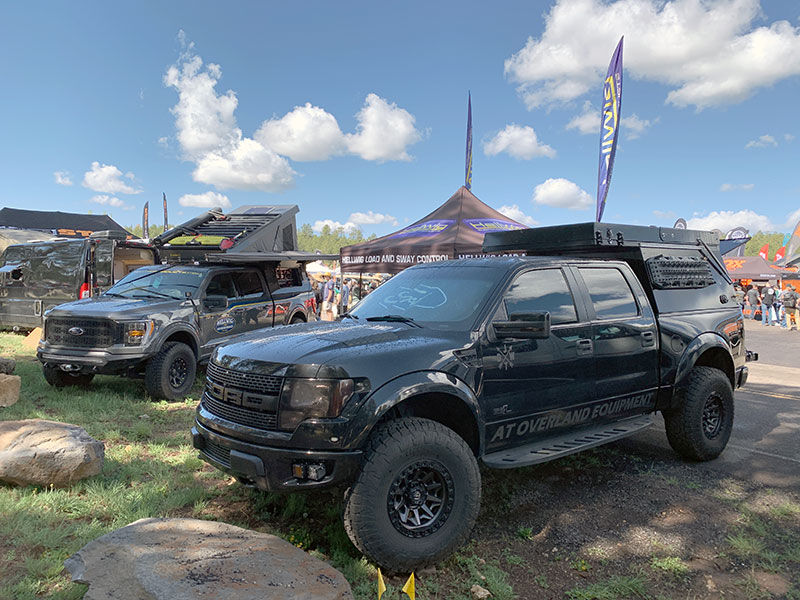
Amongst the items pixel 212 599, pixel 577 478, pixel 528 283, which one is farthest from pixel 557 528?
pixel 212 599

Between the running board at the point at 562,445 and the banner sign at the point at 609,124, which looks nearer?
the running board at the point at 562,445

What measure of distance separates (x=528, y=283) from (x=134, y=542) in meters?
2.90

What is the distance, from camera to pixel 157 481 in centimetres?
408

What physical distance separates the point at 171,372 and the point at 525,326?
17.1 ft

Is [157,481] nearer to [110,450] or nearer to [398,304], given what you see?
[110,450]

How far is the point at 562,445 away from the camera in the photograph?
3725 millimetres

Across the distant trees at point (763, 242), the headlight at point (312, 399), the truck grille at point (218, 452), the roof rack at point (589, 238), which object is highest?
the distant trees at point (763, 242)

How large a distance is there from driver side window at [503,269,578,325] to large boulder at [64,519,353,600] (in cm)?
204

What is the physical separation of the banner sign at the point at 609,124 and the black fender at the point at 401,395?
39.4 ft

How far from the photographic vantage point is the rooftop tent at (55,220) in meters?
48.9

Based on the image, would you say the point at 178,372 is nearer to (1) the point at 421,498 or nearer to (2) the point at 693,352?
(1) the point at 421,498

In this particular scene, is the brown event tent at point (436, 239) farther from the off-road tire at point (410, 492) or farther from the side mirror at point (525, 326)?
the off-road tire at point (410, 492)

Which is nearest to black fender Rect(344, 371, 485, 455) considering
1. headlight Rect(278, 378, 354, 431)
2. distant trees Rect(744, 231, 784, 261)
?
headlight Rect(278, 378, 354, 431)

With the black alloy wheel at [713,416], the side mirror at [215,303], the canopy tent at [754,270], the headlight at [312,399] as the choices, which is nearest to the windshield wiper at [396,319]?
the headlight at [312,399]
